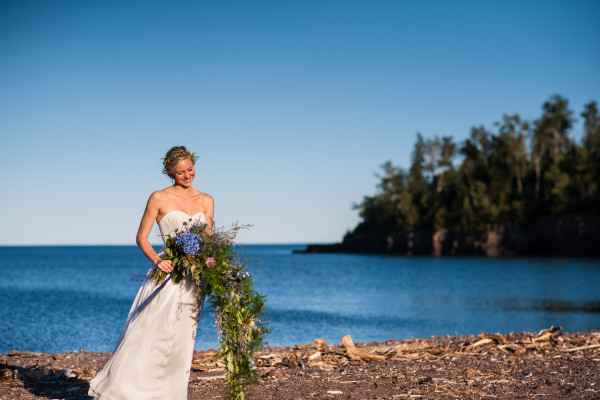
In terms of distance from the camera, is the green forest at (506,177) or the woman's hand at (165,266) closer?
the woman's hand at (165,266)

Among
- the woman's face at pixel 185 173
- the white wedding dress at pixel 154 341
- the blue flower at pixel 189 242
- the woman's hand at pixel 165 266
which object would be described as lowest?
the white wedding dress at pixel 154 341

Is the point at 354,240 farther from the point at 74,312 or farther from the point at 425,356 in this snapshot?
the point at 425,356

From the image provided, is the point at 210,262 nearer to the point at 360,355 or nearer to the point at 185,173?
the point at 185,173

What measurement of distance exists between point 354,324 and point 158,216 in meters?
19.3

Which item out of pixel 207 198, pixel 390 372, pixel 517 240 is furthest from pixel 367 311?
pixel 517 240

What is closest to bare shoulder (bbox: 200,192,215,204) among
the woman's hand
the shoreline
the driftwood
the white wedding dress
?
the white wedding dress

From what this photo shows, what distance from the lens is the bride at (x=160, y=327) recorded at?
6.04 metres

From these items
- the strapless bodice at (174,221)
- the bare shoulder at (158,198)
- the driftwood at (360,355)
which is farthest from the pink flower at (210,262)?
the driftwood at (360,355)

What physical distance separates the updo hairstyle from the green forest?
266 ft

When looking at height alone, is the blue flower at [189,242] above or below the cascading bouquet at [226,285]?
above

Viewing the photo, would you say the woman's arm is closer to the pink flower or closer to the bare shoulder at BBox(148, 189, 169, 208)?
the bare shoulder at BBox(148, 189, 169, 208)

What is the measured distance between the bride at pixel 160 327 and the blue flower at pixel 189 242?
0.38 meters

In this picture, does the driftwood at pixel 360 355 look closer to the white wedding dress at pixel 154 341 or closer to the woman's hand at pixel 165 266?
the white wedding dress at pixel 154 341

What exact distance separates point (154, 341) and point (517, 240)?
8863cm
